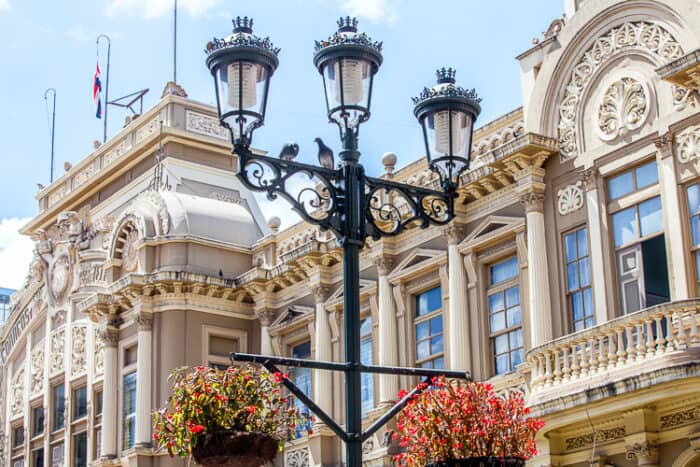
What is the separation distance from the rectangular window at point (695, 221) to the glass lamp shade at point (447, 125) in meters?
6.12

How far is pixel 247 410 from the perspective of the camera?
1099 cm

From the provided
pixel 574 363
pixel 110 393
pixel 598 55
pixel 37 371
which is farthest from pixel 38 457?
pixel 598 55

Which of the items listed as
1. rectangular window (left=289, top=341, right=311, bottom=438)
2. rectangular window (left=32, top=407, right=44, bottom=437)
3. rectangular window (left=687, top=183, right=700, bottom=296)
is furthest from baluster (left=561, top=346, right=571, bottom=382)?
rectangular window (left=32, top=407, right=44, bottom=437)

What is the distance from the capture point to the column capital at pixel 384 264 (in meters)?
21.9

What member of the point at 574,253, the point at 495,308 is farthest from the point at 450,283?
the point at 574,253

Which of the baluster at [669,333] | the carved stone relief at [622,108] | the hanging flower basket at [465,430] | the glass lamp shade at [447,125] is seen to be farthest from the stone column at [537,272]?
the glass lamp shade at [447,125]

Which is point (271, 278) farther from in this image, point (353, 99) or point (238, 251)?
point (353, 99)

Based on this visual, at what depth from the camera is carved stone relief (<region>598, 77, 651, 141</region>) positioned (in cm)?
1761

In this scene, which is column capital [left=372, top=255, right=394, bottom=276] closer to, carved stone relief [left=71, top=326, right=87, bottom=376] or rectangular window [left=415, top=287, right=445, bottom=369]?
rectangular window [left=415, top=287, right=445, bottom=369]

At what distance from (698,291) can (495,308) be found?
13.9 ft

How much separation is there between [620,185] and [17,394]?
18185mm

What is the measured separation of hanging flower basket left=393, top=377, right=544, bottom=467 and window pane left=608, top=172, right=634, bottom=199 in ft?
21.4

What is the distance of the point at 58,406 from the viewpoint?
2902cm

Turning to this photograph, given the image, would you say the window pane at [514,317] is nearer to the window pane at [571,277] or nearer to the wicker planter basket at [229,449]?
the window pane at [571,277]
